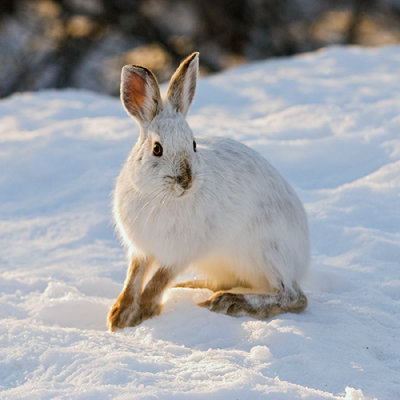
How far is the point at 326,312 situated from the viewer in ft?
11.5

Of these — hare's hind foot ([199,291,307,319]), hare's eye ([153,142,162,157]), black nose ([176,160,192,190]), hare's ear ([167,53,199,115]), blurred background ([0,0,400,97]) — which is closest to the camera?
black nose ([176,160,192,190])

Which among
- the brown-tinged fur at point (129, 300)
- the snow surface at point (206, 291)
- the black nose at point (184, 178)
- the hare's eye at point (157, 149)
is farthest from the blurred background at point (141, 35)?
the black nose at point (184, 178)

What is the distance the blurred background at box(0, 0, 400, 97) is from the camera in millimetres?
9797

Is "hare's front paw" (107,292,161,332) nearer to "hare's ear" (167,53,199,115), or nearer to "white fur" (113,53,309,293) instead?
"white fur" (113,53,309,293)

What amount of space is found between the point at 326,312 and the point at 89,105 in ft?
13.7

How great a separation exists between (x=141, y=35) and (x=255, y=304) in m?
7.11

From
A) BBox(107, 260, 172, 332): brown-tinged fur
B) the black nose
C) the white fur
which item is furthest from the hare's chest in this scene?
the black nose

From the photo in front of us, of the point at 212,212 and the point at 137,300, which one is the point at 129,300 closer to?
the point at 137,300

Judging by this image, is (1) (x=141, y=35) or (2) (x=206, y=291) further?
(1) (x=141, y=35)

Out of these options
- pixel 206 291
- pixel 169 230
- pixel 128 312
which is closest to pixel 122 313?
pixel 128 312

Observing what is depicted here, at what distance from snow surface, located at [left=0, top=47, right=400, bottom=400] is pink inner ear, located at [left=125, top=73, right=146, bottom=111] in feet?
3.21

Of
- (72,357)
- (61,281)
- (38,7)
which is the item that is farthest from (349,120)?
(38,7)

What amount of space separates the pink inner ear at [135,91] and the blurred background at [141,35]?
614 cm

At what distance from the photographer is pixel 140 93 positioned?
3.53 meters
